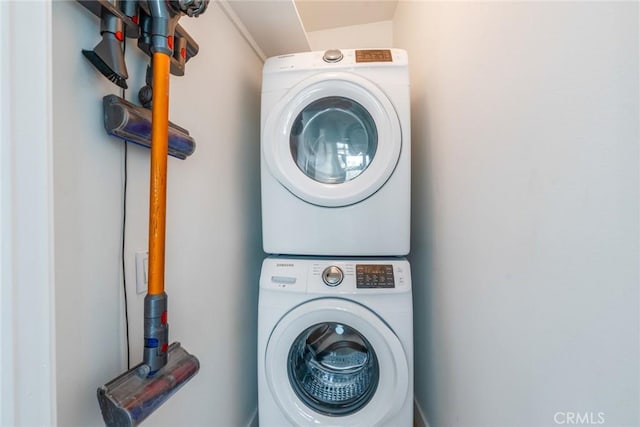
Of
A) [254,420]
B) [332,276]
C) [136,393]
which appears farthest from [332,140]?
[254,420]

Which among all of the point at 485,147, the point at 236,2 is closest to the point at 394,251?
the point at 485,147

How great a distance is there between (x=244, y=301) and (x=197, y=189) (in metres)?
0.62

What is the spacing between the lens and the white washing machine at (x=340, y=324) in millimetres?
1077

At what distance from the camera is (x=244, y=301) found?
1.36 m

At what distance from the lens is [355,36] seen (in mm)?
2023

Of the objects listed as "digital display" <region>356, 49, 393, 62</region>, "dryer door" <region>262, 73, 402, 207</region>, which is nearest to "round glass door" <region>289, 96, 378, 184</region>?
"dryer door" <region>262, 73, 402, 207</region>

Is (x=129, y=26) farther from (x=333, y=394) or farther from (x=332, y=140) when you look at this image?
(x=333, y=394)

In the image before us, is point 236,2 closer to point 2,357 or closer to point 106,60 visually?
point 106,60

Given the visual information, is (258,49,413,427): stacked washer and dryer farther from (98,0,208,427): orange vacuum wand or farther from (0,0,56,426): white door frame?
(0,0,56,426): white door frame

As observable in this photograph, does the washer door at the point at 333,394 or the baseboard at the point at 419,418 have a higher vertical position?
the washer door at the point at 333,394

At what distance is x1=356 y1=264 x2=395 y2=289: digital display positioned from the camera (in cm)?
112

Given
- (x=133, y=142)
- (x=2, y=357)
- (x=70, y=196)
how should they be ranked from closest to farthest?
(x=2, y=357) → (x=70, y=196) → (x=133, y=142)

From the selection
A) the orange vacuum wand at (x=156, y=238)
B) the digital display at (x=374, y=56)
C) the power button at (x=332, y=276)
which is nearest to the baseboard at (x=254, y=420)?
the power button at (x=332, y=276)
